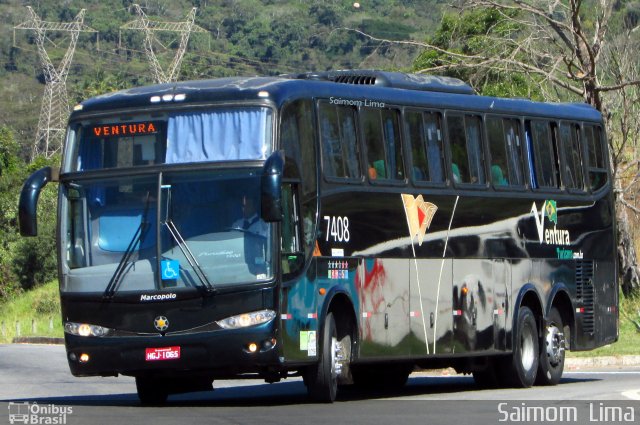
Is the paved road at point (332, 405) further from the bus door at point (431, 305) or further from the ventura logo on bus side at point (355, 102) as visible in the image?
the ventura logo on bus side at point (355, 102)

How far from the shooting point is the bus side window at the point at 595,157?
2106 centimetres

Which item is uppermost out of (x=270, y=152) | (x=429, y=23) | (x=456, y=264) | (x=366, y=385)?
(x=429, y=23)

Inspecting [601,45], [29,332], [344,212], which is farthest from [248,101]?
[29,332]

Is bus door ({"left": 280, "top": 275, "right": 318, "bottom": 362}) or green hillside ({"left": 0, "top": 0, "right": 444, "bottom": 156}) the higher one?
green hillside ({"left": 0, "top": 0, "right": 444, "bottom": 156})

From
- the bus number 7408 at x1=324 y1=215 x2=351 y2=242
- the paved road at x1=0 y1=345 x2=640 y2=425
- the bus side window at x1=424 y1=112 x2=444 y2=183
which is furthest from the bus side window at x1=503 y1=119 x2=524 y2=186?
the bus number 7408 at x1=324 y1=215 x2=351 y2=242

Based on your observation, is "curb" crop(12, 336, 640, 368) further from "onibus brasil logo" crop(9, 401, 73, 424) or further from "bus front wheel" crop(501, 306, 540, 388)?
"onibus brasil logo" crop(9, 401, 73, 424)

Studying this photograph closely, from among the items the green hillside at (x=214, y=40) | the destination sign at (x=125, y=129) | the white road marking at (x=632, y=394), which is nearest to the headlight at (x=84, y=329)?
the destination sign at (x=125, y=129)

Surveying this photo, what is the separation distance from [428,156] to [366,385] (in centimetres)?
360

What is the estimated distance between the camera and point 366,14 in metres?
180

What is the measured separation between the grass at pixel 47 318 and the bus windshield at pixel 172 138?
11544 mm

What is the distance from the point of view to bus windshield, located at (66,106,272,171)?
14664 mm

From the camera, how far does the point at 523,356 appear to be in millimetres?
19250

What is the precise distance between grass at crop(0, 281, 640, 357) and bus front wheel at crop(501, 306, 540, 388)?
523cm

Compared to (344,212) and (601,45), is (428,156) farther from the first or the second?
(601,45)
